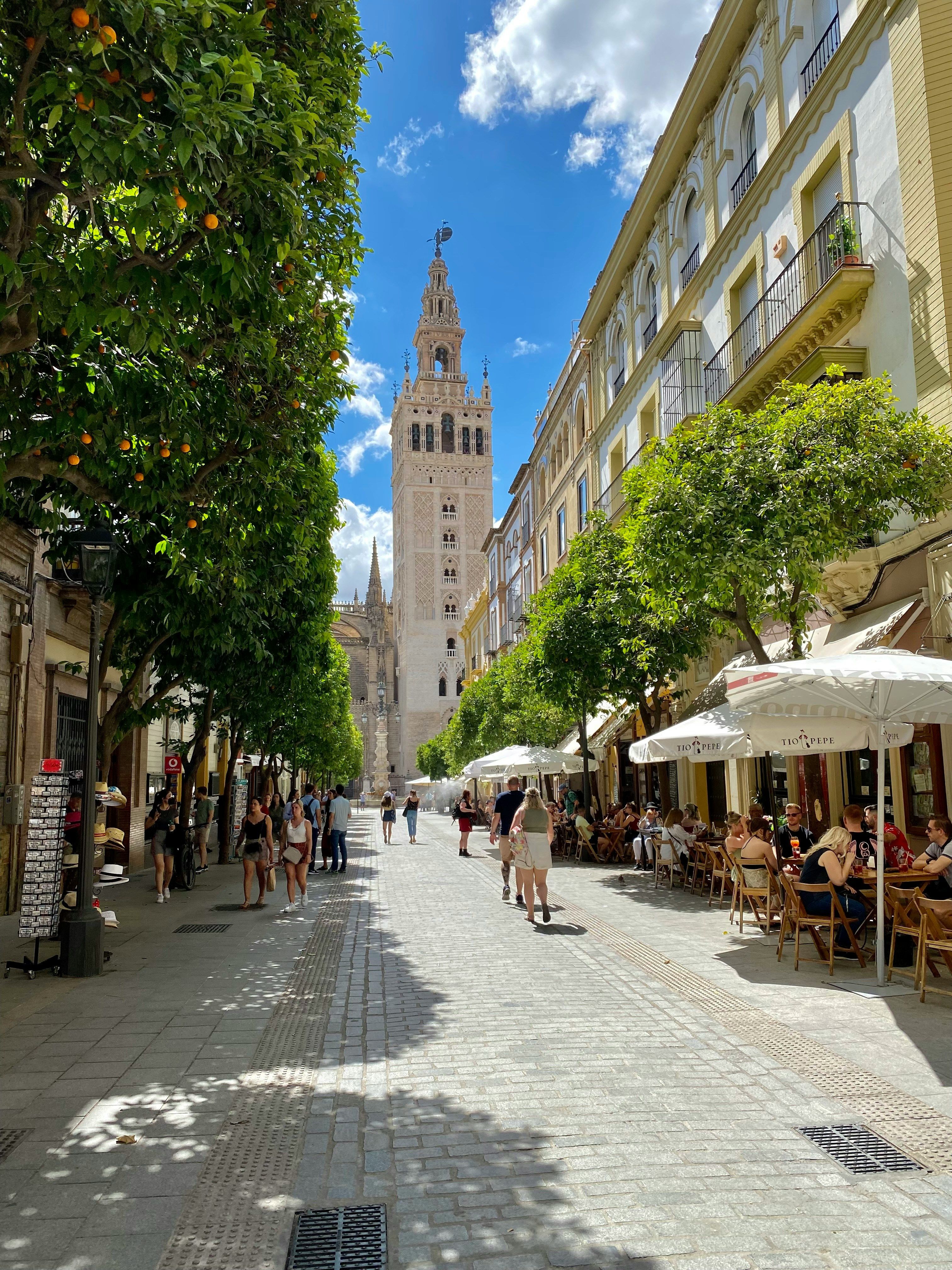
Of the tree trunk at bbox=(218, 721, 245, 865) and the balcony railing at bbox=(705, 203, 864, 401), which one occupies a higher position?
the balcony railing at bbox=(705, 203, 864, 401)

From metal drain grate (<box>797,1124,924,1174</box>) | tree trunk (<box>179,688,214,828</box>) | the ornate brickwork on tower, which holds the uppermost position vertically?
the ornate brickwork on tower

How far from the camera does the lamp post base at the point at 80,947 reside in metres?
8.88

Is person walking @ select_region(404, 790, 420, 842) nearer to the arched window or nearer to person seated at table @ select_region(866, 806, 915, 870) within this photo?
person seated at table @ select_region(866, 806, 915, 870)

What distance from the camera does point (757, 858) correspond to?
10.3 meters

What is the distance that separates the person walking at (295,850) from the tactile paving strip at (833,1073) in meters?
6.18

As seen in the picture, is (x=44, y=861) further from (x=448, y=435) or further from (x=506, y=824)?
(x=448, y=435)

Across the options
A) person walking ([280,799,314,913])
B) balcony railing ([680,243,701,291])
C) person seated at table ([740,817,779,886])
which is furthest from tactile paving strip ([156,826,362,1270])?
balcony railing ([680,243,701,291])

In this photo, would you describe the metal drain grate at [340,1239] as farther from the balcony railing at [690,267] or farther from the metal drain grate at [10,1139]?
the balcony railing at [690,267]

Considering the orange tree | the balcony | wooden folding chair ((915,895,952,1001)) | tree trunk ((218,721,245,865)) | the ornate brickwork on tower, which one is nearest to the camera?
the orange tree

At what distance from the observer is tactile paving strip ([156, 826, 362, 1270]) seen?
3574 millimetres

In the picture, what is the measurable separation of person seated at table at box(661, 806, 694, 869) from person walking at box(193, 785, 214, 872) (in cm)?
1008

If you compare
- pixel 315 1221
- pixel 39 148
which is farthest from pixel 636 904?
pixel 39 148

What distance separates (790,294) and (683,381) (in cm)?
468

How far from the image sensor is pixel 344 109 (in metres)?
7.35
